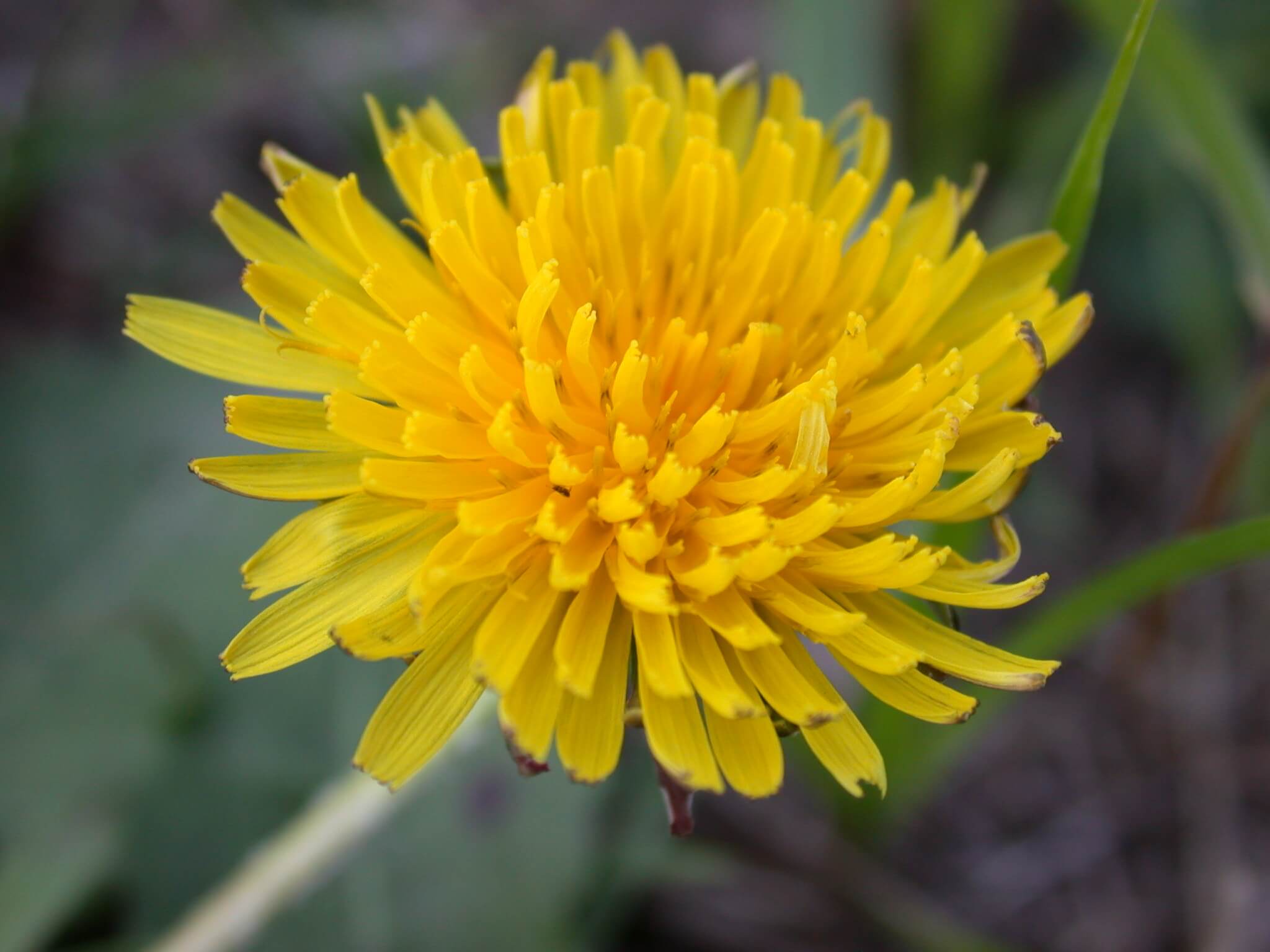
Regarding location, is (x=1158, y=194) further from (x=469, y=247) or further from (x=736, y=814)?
(x=469, y=247)

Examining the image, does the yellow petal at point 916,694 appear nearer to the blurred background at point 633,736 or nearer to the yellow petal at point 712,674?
the yellow petal at point 712,674

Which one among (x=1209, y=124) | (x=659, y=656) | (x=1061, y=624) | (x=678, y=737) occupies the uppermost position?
(x=1209, y=124)

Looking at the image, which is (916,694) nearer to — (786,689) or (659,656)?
(786,689)

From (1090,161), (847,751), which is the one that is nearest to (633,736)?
(847,751)

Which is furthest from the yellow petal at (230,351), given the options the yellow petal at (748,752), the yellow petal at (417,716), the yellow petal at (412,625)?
the yellow petal at (748,752)

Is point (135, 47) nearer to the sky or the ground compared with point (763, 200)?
nearer to the ground

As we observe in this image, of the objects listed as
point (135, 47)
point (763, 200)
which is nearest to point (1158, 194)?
point (763, 200)

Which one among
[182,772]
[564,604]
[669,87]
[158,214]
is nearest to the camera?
[564,604]
